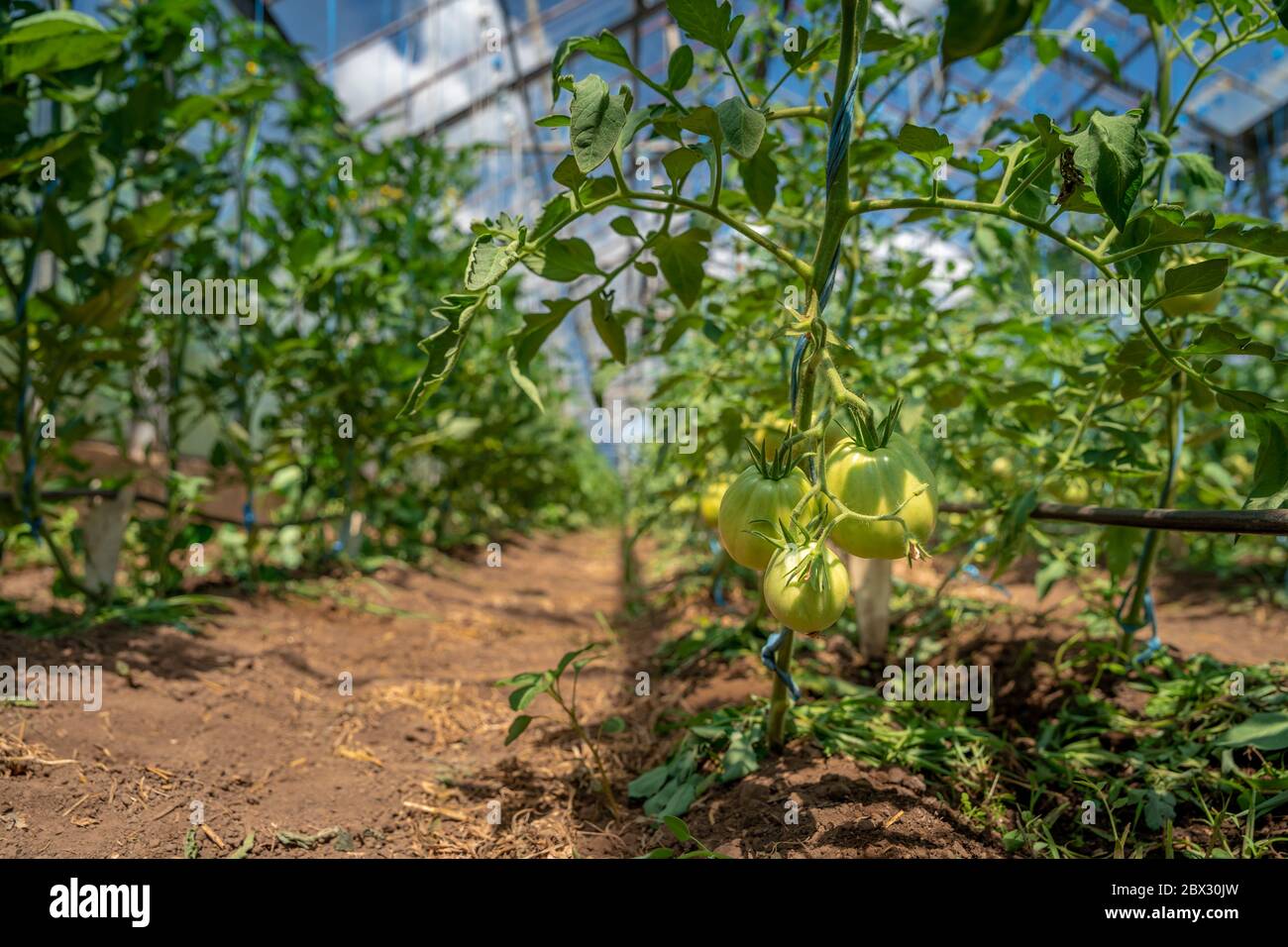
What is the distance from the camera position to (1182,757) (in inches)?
45.3

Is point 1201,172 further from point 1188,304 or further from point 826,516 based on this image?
point 826,516

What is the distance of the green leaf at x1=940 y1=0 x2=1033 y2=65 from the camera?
525 mm

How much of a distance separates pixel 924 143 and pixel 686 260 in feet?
1.12

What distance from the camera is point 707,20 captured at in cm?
87

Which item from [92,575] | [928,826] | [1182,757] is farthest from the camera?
[92,575]

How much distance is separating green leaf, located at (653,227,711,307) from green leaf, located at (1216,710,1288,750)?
0.93m

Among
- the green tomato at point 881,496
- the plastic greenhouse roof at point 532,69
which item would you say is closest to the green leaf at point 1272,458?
the green tomato at point 881,496

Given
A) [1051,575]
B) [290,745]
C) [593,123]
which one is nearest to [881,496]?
[593,123]

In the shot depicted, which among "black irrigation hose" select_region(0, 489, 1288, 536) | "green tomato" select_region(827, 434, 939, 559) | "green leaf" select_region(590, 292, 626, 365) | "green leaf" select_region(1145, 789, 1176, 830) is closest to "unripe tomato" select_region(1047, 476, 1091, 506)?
"black irrigation hose" select_region(0, 489, 1288, 536)

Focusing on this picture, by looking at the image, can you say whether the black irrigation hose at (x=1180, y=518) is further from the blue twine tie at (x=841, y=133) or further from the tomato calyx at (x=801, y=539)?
the blue twine tie at (x=841, y=133)

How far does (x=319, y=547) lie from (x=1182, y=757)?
9.32ft
